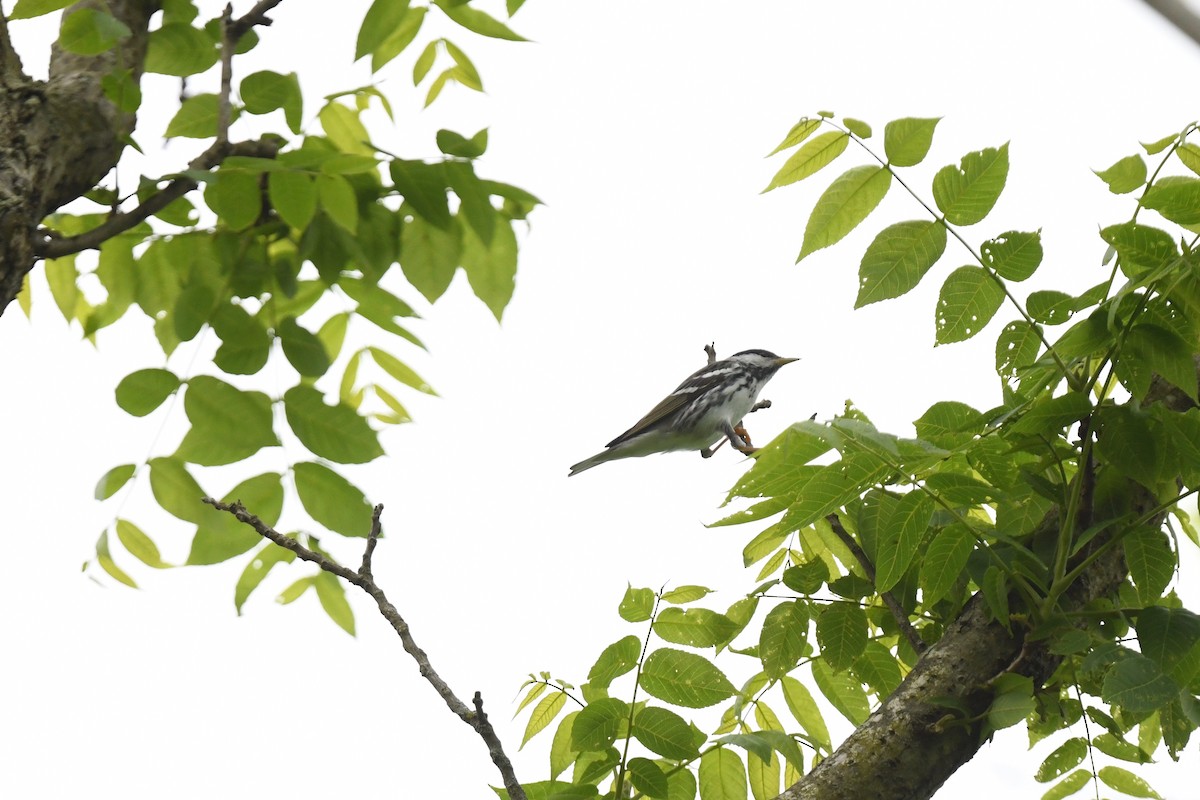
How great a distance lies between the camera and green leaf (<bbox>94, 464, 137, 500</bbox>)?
106 inches

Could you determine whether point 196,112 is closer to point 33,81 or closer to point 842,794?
point 33,81

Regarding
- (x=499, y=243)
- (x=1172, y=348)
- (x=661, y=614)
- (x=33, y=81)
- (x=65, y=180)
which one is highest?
(x=33, y=81)

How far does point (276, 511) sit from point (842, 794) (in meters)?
1.60

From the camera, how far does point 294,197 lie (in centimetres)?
236

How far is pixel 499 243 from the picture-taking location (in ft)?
8.91

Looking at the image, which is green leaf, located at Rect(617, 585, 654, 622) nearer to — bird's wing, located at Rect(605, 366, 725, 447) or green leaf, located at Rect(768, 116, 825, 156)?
green leaf, located at Rect(768, 116, 825, 156)

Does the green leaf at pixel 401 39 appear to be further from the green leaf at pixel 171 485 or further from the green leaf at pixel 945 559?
the green leaf at pixel 945 559

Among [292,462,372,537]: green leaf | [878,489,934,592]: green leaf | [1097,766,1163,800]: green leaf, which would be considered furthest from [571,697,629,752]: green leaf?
[1097,766,1163,800]: green leaf

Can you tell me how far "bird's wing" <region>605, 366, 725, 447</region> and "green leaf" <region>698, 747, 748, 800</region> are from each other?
4.79 m

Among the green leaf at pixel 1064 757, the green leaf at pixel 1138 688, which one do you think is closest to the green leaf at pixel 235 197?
the green leaf at pixel 1138 688

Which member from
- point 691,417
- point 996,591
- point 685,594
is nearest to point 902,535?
point 996,591

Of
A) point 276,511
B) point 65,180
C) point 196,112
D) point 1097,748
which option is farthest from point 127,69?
point 1097,748

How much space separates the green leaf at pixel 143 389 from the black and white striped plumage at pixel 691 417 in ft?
14.2

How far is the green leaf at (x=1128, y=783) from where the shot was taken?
2.34 m
